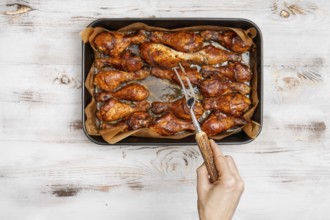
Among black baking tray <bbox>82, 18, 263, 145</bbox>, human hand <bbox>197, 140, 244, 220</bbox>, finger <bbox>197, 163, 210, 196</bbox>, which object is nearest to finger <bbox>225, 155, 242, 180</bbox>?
human hand <bbox>197, 140, 244, 220</bbox>

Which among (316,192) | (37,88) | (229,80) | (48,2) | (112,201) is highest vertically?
(48,2)

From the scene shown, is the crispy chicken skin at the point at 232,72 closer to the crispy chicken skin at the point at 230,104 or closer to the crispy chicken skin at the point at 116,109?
the crispy chicken skin at the point at 230,104

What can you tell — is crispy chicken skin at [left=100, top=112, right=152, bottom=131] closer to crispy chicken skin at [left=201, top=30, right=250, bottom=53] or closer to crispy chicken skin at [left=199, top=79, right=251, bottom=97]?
crispy chicken skin at [left=199, top=79, right=251, bottom=97]

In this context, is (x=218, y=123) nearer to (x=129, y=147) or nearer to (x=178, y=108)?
(x=178, y=108)

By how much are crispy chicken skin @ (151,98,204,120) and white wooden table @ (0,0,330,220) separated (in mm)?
208

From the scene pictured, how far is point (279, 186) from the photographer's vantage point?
2.39 m

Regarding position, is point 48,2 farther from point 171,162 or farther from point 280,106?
point 280,106

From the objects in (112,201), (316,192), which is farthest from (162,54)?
(316,192)

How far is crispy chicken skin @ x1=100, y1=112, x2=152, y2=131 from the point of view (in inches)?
88.7

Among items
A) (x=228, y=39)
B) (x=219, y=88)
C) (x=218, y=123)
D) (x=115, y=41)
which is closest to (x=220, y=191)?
(x=218, y=123)

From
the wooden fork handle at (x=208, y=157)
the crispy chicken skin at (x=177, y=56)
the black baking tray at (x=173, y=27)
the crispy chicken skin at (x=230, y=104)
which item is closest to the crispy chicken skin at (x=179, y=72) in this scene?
the crispy chicken skin at (x=177, y=56)

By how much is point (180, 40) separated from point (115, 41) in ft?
1.16

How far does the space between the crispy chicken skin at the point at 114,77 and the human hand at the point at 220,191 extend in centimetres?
64

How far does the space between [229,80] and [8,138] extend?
1305 mm
